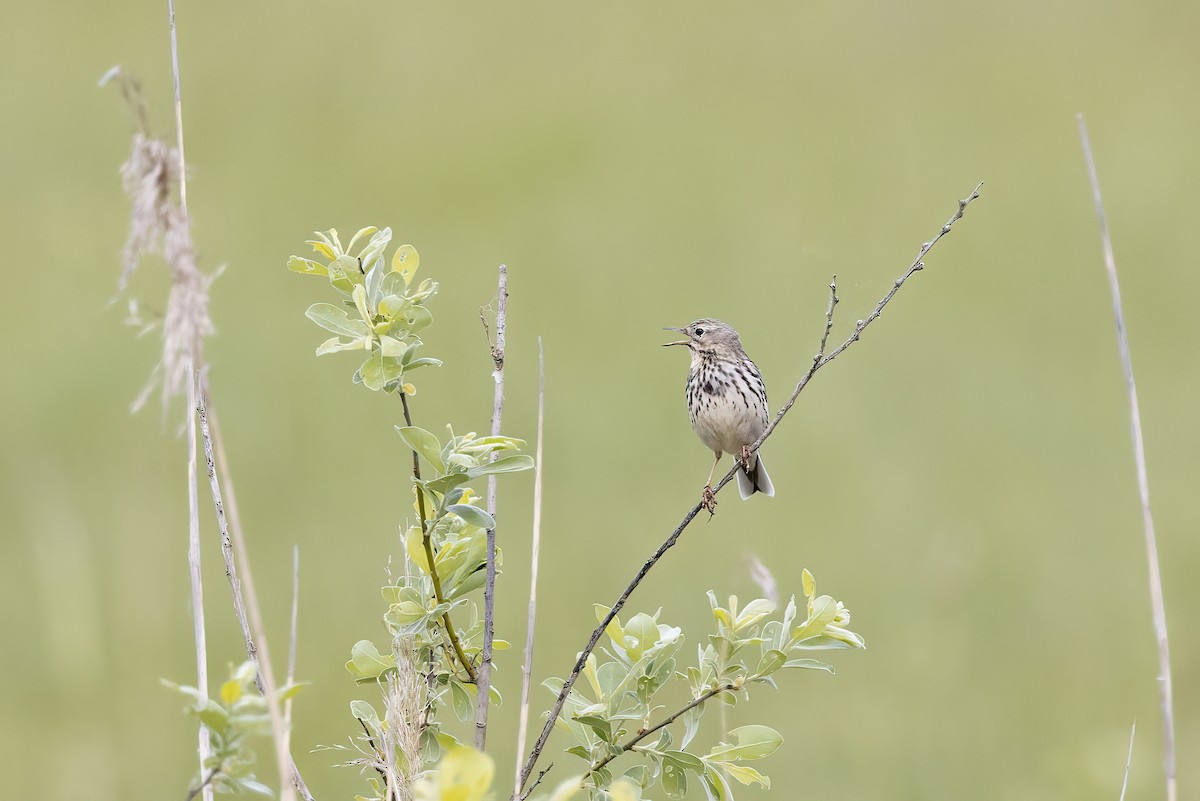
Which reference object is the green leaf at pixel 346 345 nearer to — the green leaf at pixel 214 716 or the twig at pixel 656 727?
the green leaf at pixel 214 716

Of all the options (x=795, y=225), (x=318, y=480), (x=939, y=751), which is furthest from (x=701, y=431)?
(x=795, y=225)

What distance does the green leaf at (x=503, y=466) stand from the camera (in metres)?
2.48

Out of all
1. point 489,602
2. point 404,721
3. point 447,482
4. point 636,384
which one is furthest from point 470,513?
point 636,384

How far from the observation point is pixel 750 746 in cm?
262

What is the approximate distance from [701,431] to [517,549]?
6.36 m

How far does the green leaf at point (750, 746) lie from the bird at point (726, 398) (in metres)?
3.02

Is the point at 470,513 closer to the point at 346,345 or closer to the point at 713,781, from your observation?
the point at 346,345

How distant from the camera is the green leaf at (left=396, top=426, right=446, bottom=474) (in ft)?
7.99

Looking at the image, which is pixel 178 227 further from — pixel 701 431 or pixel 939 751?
pixel 939 751

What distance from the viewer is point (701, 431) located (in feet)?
19.6

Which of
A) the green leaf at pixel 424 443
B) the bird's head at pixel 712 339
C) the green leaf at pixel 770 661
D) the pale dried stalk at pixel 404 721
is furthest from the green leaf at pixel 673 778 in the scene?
the bird's head at pixel 712 339

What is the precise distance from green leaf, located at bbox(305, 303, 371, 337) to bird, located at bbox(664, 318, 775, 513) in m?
3.20

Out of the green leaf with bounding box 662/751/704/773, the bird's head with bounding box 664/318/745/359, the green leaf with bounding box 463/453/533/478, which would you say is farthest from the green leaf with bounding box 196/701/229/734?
the bird's head with bounding box 664/318/745/359

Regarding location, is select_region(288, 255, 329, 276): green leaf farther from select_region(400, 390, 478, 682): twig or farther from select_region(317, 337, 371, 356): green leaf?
select_region(400, 390, 478, 682): twig
